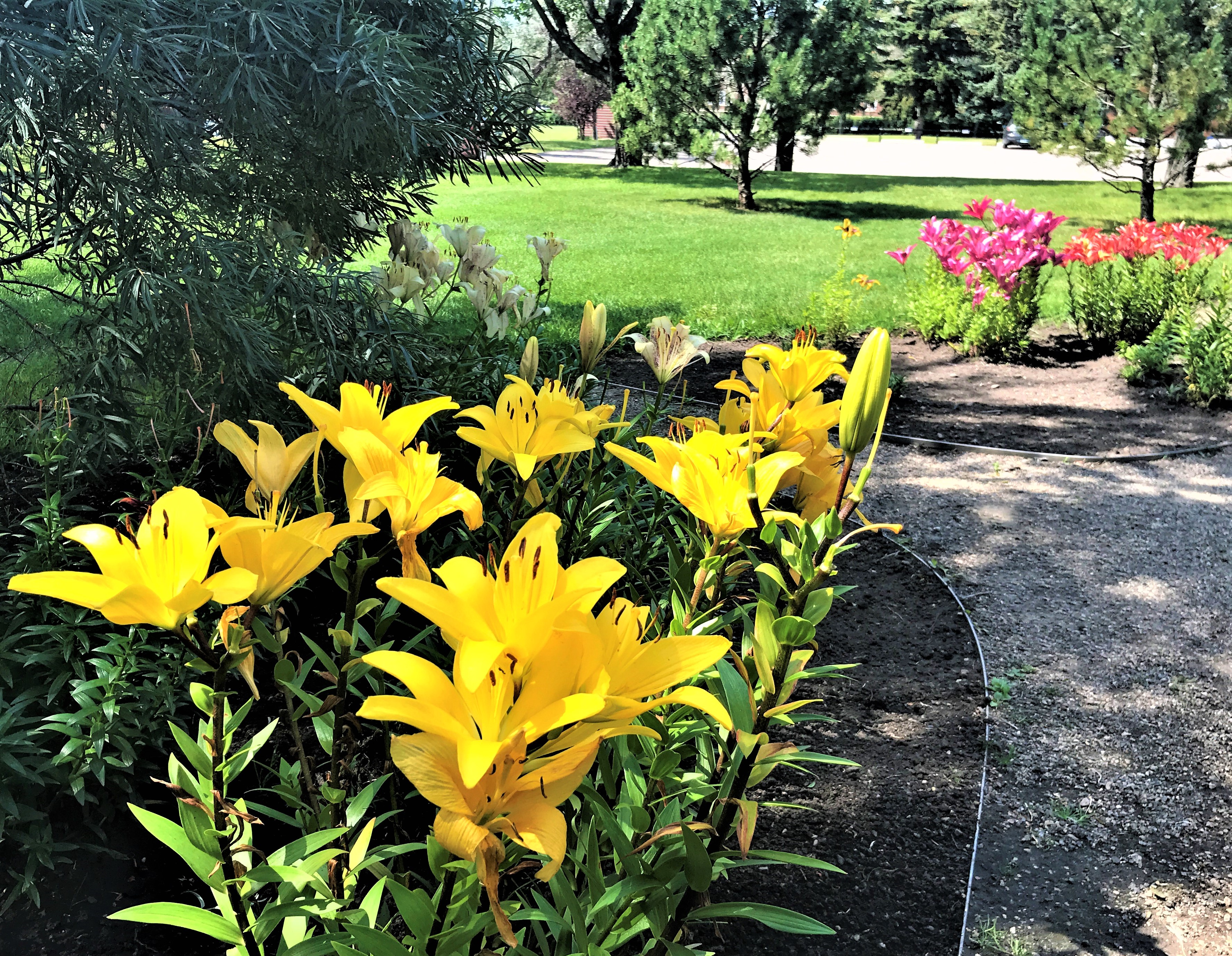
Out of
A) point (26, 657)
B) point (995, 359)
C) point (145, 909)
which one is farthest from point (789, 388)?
point (995, 359)

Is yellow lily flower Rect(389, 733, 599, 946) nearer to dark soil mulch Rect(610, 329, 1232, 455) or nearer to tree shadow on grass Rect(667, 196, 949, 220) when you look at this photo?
dark soil mulch Rect(610, 329, 1232, 455)

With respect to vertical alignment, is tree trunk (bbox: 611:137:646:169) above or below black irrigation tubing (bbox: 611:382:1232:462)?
above

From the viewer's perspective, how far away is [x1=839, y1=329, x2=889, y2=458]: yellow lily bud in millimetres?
796

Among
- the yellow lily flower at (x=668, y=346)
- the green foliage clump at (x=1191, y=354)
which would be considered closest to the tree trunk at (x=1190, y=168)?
the green foliage clump at (x=1191, y=354)

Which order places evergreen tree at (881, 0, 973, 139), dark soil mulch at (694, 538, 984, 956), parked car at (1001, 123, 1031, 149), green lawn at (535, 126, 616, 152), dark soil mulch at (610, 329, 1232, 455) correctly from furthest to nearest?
evergreen tree at (881, 0, 973, 139) < green lawn at (535, 126, 616, 152) < parked car at (1001, 123, 1031, 149) < dark soil mulch at (610, 329, 1232, 455) < dark soil mulch at (694, 538, 984, 956)

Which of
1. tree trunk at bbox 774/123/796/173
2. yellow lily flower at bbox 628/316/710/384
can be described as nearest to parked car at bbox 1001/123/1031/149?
tree trunk at bbox 774/123/796/173

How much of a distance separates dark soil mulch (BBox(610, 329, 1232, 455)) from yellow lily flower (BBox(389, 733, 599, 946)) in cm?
418

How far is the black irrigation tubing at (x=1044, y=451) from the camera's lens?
431 cm

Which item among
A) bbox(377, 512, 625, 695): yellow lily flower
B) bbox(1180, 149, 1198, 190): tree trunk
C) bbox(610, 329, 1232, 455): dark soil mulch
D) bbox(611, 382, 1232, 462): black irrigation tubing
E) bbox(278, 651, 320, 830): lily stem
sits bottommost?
bbox(611, 382, 1232, 462): black irrigation tubing

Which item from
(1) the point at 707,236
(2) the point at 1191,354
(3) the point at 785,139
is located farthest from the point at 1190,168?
(2) the point at 1191,354

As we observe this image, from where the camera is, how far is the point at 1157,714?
250 cm

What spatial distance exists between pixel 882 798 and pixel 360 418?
1.66 metres

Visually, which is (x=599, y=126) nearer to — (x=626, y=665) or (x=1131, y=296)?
(x=1131, y=296)

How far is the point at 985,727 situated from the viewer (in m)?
2.37
